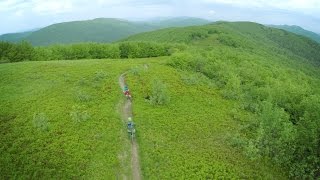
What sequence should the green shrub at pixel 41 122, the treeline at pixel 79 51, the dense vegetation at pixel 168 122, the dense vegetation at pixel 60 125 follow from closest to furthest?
1. the dense vegetation at pixel 60 125
2. the dense vegetation at pixel 168 122
3. the green shrub at pixel 41 122
4. the treeline at pixel 79 51

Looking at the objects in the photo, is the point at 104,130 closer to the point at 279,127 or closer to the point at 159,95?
the point at 159,95

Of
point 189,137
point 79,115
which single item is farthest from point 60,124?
point 189,137

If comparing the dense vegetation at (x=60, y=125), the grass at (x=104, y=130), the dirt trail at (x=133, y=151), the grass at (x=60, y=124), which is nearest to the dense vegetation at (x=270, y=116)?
the grass at (x=104, y=130)

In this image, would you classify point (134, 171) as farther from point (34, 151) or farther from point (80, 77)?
point (80, 77)

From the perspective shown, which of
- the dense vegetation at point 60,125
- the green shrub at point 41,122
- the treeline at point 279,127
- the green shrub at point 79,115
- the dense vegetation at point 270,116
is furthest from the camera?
the green shrub at point 79,115

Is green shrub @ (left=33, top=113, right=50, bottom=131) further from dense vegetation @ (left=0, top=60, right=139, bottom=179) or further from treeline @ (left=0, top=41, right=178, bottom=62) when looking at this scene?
treeline @ (left=0, top=41, right=178, bottom=62)

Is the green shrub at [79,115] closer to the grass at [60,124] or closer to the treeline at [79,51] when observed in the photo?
the grass at [60,124]

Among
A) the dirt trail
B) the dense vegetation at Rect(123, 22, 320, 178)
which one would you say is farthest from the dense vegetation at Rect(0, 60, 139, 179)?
the dense vegetation at Rect(123, 22, 320, 178)

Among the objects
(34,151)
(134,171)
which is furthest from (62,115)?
(134,171)
